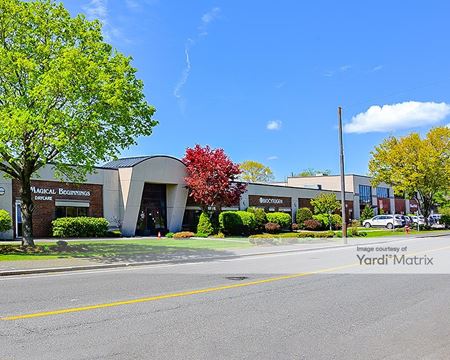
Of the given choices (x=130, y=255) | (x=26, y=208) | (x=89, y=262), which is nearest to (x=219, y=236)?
(x=130, y=255)

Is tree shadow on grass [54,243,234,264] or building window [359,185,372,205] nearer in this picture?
tree shadow on grass [54,243,234,264]

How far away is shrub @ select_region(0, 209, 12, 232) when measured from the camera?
91.6 feet

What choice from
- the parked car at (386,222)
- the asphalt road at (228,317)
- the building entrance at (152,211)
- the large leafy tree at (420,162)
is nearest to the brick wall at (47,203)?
the building entrance at (152,211)

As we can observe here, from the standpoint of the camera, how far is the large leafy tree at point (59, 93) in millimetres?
17578

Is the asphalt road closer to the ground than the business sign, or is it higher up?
closer to the ground

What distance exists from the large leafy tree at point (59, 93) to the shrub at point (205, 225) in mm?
18680

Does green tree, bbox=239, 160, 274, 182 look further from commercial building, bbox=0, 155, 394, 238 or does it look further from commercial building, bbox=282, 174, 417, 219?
commercial building, bbox=0, 155, 394, 238

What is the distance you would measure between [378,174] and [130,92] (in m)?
36.0

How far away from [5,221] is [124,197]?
10.1m

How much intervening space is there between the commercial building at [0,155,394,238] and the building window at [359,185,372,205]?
1151 inches

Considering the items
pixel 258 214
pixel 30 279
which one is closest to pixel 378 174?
pixel 258 214

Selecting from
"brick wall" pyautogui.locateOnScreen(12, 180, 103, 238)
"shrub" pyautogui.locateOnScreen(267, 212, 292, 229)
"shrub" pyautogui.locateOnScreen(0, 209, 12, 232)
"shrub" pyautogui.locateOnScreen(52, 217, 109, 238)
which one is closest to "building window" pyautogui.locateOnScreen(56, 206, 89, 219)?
"brick wall" pyautogui.locateOnScreen(12, 180, 103, 238)

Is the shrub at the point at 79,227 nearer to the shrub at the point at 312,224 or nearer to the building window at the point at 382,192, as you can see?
the shrub at the point at 312,224

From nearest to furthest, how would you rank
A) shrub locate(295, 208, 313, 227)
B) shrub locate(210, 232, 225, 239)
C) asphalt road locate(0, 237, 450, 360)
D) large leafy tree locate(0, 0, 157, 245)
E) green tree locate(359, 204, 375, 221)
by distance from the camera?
asphalt road locate(0, 237, 450, 360)
large leafy tree locate(0, 0, 157, 245)
shrub locate(210, 232, 225, 239)
shrub locate(295, 208, 313, 227)
green tree locate(359, 204, 375, 221)
